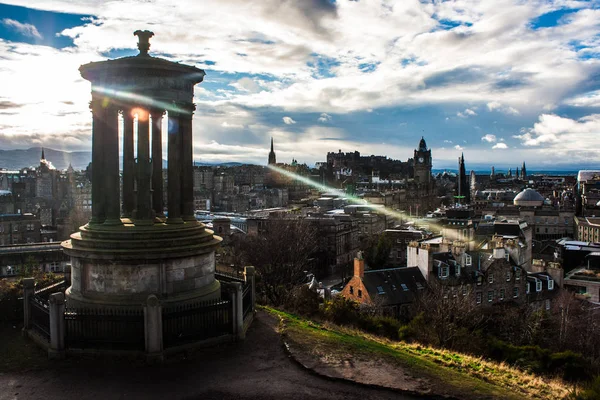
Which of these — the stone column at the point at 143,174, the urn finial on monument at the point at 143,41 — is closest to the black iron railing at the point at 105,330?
the stone column at the point at 143,174

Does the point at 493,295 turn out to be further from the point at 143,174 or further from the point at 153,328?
the point at 153,328

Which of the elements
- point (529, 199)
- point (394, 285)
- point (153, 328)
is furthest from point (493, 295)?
point (529, 199)

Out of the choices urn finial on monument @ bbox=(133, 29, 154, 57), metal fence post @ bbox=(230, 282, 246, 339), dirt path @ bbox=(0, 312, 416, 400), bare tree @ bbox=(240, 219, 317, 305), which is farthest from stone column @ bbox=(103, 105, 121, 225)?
bare tree @ bbox=(240, 219, 317, 305)

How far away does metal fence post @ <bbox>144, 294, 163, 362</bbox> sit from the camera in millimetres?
12016

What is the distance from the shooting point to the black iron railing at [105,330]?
1238cm

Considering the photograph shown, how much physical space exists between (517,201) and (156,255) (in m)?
111

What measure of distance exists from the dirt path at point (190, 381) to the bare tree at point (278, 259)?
38.6ft

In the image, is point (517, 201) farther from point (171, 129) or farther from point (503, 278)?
point (171, 129)

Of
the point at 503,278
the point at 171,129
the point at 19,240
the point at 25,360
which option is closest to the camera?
the point at 25,360

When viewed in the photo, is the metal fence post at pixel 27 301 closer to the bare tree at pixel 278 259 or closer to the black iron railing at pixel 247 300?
the black iron railing at pixel 247 300

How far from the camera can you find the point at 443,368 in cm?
1260

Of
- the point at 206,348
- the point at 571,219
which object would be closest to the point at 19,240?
the point at 206,348

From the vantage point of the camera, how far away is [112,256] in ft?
43.6

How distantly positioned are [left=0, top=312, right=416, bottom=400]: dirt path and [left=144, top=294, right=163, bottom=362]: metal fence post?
34 centimetres
